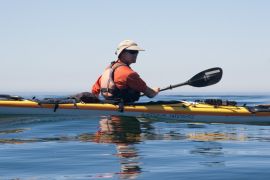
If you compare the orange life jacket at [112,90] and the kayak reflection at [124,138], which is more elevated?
the orange life jacket at [112,90]

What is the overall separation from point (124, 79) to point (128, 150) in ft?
15.1

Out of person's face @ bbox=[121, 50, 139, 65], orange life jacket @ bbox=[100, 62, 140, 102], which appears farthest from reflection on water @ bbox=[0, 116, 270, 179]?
person's face @ bbox=[121, 50, 139, 65]

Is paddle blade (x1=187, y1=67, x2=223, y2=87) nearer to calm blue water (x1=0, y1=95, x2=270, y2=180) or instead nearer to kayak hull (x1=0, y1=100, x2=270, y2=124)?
kayak hull (x1=0, y1=100, x2=270, y2=124)

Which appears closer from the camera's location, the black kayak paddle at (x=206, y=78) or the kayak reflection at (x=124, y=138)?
the kayak reflection at (x=124, y=138)

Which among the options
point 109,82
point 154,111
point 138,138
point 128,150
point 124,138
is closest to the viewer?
point 128,150

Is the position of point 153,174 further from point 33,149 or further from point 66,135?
point 66,135

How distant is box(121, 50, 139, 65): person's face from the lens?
12227mm

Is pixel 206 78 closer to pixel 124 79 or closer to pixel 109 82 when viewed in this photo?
pixel 124 79

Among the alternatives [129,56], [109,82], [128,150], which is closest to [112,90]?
[109,82]

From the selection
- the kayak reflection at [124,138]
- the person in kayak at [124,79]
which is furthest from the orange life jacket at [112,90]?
the kayak reflection at [124,138]

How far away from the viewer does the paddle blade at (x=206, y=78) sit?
1409 cm

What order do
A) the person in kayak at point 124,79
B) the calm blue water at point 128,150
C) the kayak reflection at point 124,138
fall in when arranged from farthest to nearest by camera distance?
the person in kayak at point 124,79 < the kayak reflection at point 124,138 < the calm blue water at point 128,150

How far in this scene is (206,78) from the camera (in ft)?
46.4

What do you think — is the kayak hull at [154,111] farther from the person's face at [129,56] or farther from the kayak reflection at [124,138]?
the person's face at [129,56]
